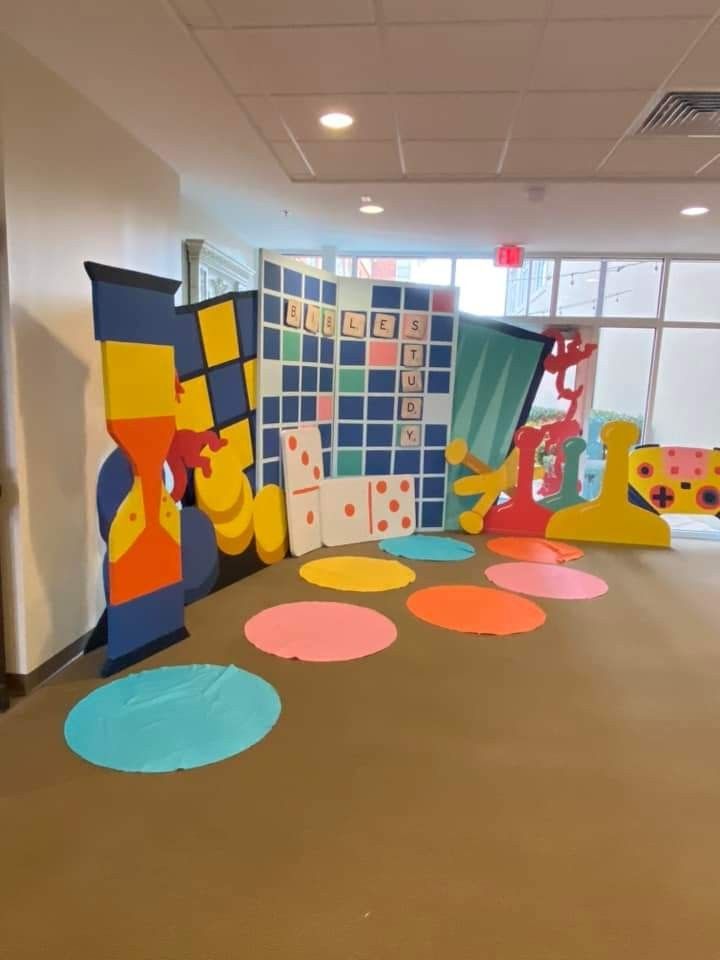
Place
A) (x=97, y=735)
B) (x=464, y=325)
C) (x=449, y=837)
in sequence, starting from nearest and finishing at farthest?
(x=449, y=837) → (x=97, y=735) → (x=464, y=325)

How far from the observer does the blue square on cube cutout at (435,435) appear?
559 centimetres

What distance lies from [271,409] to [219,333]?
704mm

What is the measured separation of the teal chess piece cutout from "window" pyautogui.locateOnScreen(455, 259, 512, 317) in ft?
6.00

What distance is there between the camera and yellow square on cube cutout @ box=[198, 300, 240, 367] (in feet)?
12.9

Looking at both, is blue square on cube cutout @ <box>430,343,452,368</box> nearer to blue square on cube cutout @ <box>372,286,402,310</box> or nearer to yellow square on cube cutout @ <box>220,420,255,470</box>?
blue square on cube cutout @ <box>372,286,402,310</box>

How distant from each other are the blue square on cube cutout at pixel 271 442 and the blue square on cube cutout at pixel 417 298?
173 centimetres

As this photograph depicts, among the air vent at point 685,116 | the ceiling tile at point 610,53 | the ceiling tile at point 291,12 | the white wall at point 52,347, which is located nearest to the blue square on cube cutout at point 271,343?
the white wall at point 52,347

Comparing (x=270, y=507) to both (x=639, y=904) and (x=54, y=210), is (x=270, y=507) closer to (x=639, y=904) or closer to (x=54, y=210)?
(x=54, y=210)

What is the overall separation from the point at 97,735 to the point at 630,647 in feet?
8.62

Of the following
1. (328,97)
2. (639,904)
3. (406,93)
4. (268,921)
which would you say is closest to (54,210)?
(328,97)

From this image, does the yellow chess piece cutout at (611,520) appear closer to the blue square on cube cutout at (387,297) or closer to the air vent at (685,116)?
the blue square on cube cutout at (387,297)

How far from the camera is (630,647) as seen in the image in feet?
11.1

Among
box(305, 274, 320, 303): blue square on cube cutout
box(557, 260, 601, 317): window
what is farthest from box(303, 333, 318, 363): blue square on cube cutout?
box(557, 260, 601, 317): window

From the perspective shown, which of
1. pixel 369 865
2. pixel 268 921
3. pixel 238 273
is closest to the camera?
pixel 268 921
